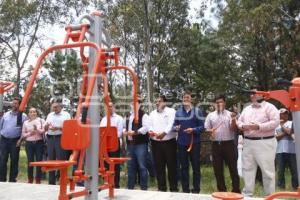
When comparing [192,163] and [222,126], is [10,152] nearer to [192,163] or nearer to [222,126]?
[192,163]

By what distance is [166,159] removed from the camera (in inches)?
231

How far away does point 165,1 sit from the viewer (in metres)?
17.7

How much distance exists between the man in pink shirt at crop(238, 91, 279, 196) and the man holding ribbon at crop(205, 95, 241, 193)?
30 centimetres

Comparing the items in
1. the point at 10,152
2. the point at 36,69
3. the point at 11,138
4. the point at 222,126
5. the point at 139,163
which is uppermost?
the point at 36,69

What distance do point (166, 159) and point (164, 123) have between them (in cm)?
53

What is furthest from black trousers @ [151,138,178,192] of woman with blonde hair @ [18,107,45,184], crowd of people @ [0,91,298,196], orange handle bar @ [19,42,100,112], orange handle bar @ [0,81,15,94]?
orange handle bar @ [19,42,100,112]

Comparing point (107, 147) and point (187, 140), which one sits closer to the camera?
point (107, 147)

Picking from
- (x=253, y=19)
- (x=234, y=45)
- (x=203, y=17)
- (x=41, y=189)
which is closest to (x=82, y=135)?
(x=41, y=189)

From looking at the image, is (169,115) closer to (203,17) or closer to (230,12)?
(230,12)

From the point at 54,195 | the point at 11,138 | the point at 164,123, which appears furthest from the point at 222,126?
the point at 11,138

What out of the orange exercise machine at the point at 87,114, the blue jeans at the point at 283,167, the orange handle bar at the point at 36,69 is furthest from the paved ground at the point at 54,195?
the blue jeans at the point at 283,167

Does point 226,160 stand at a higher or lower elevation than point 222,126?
lower

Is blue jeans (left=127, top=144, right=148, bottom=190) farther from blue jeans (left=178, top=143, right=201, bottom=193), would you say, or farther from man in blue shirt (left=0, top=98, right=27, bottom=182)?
man in blue shirt (left=0, top=98, right=27, bottom=182)

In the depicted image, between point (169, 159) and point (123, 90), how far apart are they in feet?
48.0
